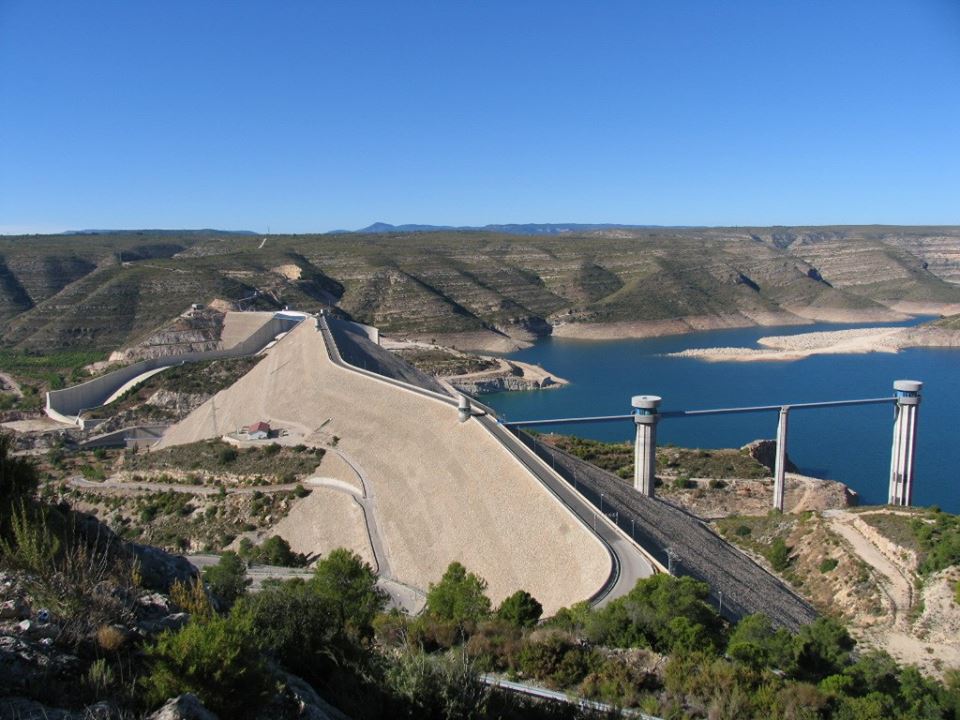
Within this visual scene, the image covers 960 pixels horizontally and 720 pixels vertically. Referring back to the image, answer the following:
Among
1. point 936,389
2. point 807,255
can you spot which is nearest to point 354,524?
point 936,389

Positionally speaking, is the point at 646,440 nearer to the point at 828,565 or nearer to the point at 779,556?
the point at 779,556

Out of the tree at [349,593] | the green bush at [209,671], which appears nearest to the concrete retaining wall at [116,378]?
the tree at [349,593]

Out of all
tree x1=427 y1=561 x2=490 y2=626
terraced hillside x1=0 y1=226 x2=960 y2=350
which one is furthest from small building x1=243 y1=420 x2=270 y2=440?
terraced hillside x1=0 y1=226 x2=960 y2=350

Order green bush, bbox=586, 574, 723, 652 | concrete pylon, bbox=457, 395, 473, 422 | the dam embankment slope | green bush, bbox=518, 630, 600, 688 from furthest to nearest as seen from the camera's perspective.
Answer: concrete pylon, bbox=457, 395, 473, 422 → the dam embankment slope → green bush, bbox=586, 574, 723, 652 → green bush, bbox=518, 630, 600, 688

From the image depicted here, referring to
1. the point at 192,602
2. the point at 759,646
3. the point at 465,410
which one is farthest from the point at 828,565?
the point at 192,602

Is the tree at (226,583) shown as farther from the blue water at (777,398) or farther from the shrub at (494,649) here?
the blue water at (777,398)

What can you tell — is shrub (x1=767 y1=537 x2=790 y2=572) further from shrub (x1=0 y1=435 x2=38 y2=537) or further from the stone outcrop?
the stone outcrop
